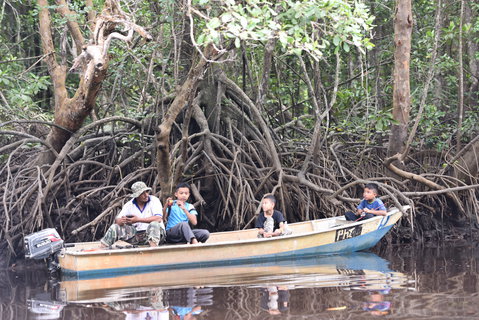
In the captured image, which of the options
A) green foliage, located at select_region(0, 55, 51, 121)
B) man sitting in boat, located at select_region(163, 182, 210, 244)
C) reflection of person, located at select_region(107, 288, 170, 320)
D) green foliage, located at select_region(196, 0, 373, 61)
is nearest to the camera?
reflection of person, located at select_region(107, 288, 170, 320)

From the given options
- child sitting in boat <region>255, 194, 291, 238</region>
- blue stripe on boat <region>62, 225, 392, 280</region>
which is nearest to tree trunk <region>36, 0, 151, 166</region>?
blue stripe on boat <region>62, 225, 392, 280</region>

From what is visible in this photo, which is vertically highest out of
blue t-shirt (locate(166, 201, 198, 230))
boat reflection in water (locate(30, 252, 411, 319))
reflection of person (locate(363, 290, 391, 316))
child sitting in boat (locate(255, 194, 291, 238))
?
blue t-shirt (locate(166, 201, 198, 230))

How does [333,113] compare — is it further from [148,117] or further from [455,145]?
[148,117]

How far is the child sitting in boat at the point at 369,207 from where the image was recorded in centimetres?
875

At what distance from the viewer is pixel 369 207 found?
887cm

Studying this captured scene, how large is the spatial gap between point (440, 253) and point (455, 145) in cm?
224

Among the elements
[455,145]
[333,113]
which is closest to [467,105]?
[455,145]

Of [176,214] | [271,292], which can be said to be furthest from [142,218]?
[271,292]

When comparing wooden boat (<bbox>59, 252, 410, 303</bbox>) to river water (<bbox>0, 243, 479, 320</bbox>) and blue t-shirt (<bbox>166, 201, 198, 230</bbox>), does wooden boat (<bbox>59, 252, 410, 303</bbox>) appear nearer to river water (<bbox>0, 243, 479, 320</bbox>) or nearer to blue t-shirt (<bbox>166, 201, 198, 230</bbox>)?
river water (<bbox>0, 243, 479, 320</bbox>)

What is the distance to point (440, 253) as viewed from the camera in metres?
8.90

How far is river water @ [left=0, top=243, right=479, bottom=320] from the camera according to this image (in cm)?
514

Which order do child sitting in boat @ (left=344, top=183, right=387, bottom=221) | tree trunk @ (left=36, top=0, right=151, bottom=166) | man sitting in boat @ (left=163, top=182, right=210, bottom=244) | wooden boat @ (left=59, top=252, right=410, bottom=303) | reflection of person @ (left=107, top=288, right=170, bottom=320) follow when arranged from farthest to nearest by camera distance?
1. child sitting in boat @ (left=344, top=183, right=387, bottom=221)
2. man sitting in boat @ (left=163, top=182, right=210, bottom=244)
3. tree trunk @ (left=36, top=0, right=151, bottom=166)
4. wooden boat @ (left=59, top=252, right=410, bottom=303)
5. reflection of person @ (left=107, top=288, right=170, bottom=320)

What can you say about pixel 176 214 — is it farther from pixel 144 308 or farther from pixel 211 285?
pixel 144 308

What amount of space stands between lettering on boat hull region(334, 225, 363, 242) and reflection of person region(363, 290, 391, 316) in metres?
2.80
